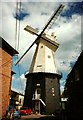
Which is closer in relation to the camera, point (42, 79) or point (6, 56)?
point (6, 56)

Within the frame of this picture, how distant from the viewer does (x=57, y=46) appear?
4850 cm

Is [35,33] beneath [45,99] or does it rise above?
above

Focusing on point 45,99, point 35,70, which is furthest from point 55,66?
point 45,99

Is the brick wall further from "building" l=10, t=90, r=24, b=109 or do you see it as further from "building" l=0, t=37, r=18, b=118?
"building" l=10, t=90, r=24, b=109

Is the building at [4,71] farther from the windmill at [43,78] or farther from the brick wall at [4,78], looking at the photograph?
the windmill at [43,78]

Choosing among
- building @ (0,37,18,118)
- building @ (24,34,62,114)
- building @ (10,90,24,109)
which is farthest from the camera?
building @ (10,90,24,109)

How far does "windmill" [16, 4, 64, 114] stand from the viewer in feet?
137

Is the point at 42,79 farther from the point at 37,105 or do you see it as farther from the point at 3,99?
the point at 3,99

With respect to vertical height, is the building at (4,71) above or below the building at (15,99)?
above

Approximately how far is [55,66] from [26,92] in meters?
8.19

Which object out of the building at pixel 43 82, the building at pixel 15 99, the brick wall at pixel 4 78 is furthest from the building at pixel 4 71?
the building at pixel 15 99

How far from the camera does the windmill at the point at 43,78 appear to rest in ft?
137

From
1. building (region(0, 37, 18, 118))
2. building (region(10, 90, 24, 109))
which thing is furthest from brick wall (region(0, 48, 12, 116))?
building (region(10, 90, 24, 109))

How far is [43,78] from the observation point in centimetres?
4353
